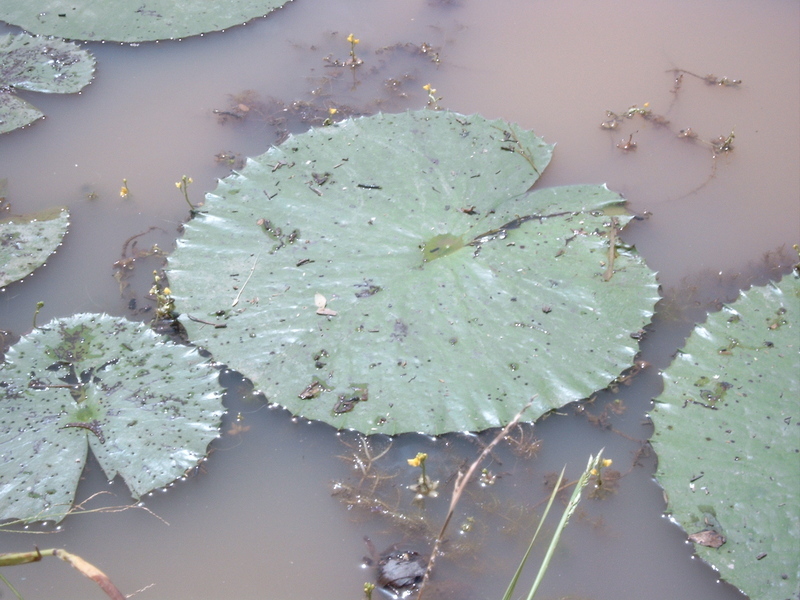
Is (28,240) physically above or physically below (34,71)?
below

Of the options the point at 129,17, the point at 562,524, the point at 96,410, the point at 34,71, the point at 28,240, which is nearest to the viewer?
the point at 562,524

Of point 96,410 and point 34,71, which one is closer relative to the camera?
point 96,410

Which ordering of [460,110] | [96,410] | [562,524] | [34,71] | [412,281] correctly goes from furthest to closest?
[34,71], [460,110], [412,281], [96,410], [562,524]

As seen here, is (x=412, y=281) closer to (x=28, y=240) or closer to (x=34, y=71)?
(x=28, y=240)

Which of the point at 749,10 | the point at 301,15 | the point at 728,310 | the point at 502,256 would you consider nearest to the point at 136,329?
the point at 502,256

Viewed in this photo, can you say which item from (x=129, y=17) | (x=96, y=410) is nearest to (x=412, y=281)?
(x=96, y=410)

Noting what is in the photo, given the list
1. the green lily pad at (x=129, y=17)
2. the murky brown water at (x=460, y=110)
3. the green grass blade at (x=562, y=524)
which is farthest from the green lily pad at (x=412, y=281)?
the green lily pad at (x=129, y=17)

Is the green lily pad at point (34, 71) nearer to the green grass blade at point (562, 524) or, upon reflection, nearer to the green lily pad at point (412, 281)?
the green lily pad at point (412, 281)
